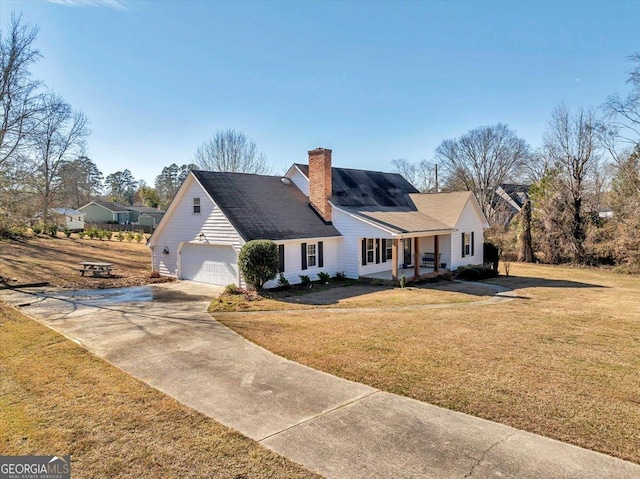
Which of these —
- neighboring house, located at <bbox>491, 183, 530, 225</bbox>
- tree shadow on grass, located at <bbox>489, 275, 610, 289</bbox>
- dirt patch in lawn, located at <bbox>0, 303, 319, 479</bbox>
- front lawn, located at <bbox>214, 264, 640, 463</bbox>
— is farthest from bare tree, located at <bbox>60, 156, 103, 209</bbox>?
neighboring house, located at <bbox>491, 183, 530, 225</bbox>

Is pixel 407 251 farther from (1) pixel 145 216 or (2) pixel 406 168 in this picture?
(1) pixel 145 216

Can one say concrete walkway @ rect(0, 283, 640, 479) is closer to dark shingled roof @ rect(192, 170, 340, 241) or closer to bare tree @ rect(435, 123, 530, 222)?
dark shingled roof @ rect(192, 170, 340, 241)

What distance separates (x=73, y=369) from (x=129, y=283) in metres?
12.5

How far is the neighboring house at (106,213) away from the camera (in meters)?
62.8

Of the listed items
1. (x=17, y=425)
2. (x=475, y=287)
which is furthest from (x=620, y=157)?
(x=17, y=425)

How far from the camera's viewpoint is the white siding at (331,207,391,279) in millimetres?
19828

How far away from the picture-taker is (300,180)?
23.2m

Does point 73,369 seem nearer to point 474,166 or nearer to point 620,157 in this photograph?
point 620,157

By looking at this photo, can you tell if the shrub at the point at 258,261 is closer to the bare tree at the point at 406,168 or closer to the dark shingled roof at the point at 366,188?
the dark shingled roof at the point at 366,188

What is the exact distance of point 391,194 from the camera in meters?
26.2

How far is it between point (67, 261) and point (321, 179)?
17.3m

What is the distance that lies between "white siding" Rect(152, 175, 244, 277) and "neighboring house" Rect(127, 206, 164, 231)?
3684 centimetres

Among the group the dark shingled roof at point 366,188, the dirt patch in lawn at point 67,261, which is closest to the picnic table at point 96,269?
the dirt patch in lawn at point 67,261

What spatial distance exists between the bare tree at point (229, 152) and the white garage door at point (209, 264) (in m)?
26.9
